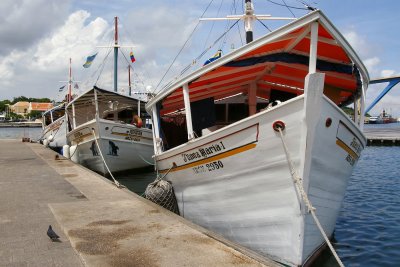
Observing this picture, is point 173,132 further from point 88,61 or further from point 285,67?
point 88,61

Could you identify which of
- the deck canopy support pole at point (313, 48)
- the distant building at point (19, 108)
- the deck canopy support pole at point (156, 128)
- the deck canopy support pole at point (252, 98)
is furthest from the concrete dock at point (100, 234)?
the distant building at point (19, 108)

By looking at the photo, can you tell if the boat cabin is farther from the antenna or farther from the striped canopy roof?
the striped canopy roof

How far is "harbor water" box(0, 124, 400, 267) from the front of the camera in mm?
7375

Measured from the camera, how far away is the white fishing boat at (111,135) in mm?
15461

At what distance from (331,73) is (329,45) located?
3.12ft

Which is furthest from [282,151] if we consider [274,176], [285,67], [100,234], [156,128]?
[156,128]

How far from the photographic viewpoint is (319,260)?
6.72 meters

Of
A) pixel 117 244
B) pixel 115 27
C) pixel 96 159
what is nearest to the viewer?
pixel 117 244

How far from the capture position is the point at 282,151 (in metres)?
5.79

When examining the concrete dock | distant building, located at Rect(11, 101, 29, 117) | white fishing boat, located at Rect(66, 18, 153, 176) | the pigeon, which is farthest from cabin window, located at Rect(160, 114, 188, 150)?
distant building, located at Rect(11, 101, 29, 117)

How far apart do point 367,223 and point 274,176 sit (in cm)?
511

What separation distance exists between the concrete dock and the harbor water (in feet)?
8.05

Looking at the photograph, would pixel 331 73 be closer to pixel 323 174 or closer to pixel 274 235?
pixel 323 174

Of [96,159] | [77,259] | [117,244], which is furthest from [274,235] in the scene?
[96,159]
